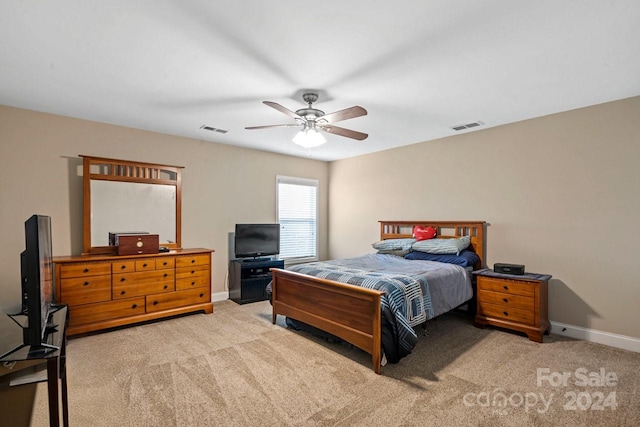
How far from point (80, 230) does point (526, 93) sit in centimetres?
521

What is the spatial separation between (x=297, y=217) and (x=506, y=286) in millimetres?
3710

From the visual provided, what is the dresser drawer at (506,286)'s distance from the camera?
3359 millimetres

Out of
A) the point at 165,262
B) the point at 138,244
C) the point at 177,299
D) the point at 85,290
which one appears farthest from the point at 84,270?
the point at 177,299

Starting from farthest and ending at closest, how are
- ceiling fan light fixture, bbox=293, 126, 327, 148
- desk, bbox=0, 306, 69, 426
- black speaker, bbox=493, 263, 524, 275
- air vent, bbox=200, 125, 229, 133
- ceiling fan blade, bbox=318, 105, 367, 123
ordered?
air vent, bbox=200, 125, 229, 133
black speaker, bbox=493, 263, 524, 275
ceiling fan light fixture, bbox=293, 126, 327, 148
ceiling fan blade, bbox=318, 105, 367, 123
desk, bbox=0, 306, 69, 426

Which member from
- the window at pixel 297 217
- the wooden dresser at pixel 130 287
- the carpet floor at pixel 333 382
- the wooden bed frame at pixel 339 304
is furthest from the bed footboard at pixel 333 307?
the window at pixel 297 217

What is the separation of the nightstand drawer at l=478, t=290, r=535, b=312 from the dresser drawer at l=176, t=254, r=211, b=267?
3.52 metres

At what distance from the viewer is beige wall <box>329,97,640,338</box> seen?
3176 mm

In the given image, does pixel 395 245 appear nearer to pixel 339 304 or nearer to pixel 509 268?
pixel 509 268

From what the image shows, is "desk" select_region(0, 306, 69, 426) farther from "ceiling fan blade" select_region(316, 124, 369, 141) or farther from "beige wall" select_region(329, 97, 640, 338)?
"beige wall" select_region(329, 97, 640, 338)

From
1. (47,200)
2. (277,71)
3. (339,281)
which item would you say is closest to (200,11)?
(277,71)

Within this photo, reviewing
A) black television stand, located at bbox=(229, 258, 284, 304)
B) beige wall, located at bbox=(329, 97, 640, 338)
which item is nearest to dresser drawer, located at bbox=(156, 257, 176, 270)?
black television stand, located at bbox=(229, 258, 284, 304)

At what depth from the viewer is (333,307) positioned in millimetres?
3062

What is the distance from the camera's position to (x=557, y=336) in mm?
3477

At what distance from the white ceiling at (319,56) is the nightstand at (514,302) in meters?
1.89
